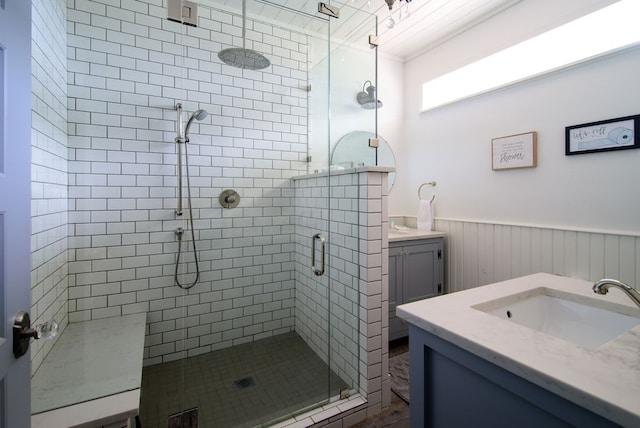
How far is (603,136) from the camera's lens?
2.05 metres

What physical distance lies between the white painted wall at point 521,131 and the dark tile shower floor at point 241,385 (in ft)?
6.76

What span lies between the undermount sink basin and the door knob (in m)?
1.42

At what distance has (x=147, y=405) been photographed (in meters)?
1.82

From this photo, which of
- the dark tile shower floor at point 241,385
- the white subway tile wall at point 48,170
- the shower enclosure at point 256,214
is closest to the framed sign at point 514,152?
the shower enclosure at point 256,214

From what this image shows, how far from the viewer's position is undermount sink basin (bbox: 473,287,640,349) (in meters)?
1.13

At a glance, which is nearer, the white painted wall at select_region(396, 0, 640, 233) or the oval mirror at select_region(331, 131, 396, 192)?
the white painted wall at select_region(396, 0, 640, 233)

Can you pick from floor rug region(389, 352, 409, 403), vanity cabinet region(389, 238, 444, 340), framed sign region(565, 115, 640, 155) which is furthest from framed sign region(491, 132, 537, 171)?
floor rug region(389, 352, 409, 403)

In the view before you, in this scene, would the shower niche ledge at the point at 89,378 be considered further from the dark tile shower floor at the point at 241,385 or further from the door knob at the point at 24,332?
the door knob at the point at 24,332

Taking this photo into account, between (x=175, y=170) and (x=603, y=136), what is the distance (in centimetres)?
312

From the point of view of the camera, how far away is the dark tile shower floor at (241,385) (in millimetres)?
1771

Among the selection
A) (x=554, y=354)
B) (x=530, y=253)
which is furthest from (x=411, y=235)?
(x=554, y=354)

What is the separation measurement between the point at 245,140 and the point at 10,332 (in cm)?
202

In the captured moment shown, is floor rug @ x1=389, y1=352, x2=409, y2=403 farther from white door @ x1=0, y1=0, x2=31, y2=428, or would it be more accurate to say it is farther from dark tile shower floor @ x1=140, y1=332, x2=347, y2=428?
white door @ x1=0, y1=0, x2=31, y2=428

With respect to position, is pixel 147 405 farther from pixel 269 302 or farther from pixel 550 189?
pixel 550 189
